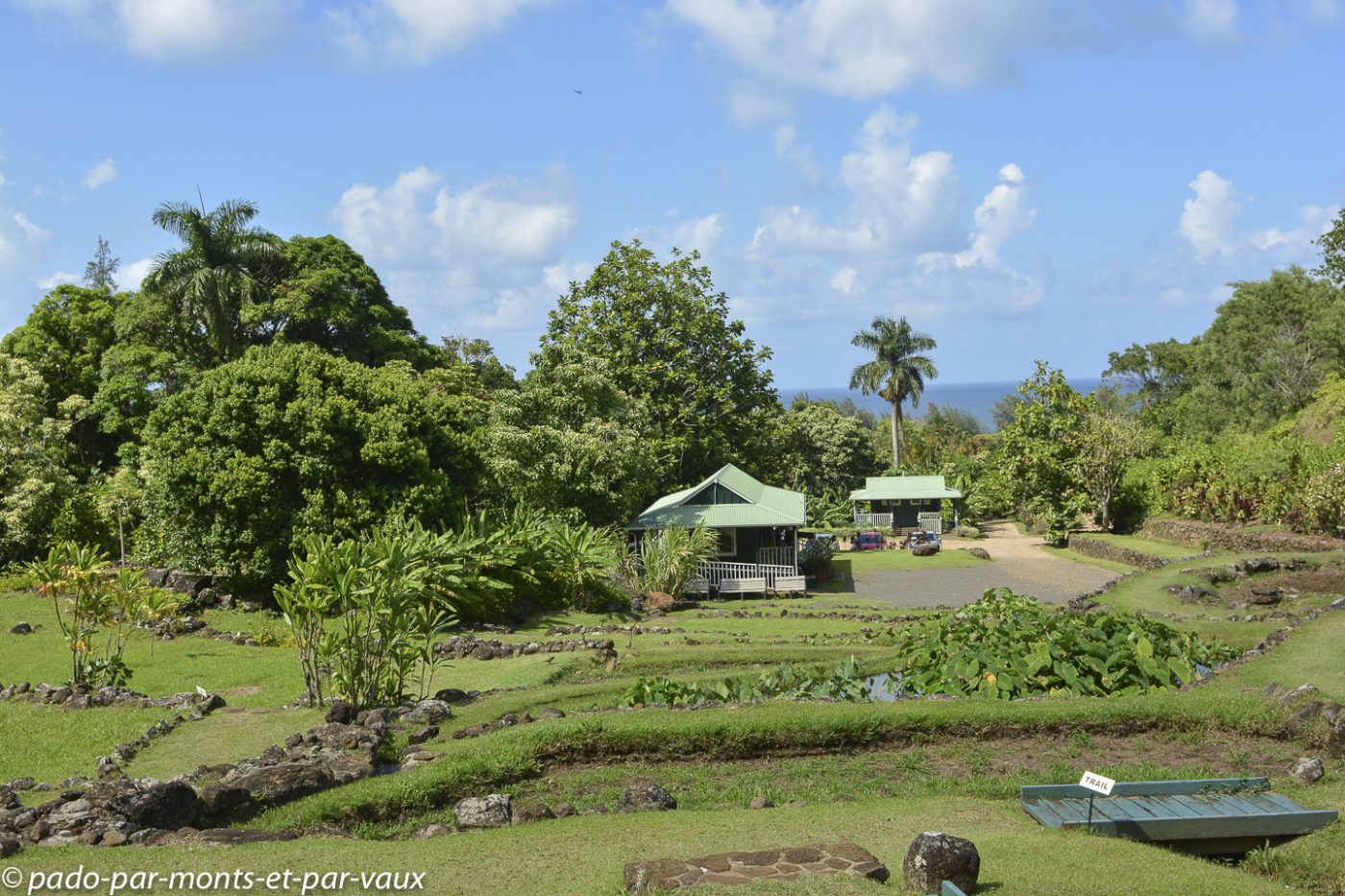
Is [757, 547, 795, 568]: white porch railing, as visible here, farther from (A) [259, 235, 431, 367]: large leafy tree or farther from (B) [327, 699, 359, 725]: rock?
(B) [327, 699, 359, 725]: rock

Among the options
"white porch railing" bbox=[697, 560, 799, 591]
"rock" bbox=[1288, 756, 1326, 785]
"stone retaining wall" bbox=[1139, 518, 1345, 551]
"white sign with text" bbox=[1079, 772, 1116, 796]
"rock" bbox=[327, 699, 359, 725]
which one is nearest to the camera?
"white sign with text" bbox=[1079, 772, 1116, 796]

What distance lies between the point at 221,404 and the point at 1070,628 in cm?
1773

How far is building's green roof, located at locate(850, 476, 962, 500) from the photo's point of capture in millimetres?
51000

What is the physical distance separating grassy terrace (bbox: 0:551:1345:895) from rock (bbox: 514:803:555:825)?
0.34 metres

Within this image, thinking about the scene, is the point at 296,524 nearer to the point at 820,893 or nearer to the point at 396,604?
the point at 396,604

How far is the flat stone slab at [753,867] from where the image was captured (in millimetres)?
6484

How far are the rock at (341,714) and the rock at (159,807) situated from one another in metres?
3.48

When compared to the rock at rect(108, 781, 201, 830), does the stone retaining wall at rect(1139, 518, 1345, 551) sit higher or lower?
higher

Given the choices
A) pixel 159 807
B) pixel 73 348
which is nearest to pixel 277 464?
pixel 159 807

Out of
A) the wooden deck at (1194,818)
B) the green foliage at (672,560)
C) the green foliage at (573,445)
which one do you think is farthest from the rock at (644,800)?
the green foliage at (573,445)

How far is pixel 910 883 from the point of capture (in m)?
6.42

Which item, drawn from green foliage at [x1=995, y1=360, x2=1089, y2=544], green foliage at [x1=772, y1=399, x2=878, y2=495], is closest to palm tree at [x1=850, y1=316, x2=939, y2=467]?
green foliage at [x1=772, y1=399, x2=878, y2=495]

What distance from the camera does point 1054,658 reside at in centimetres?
1286

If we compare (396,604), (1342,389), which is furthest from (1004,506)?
(396,604)
